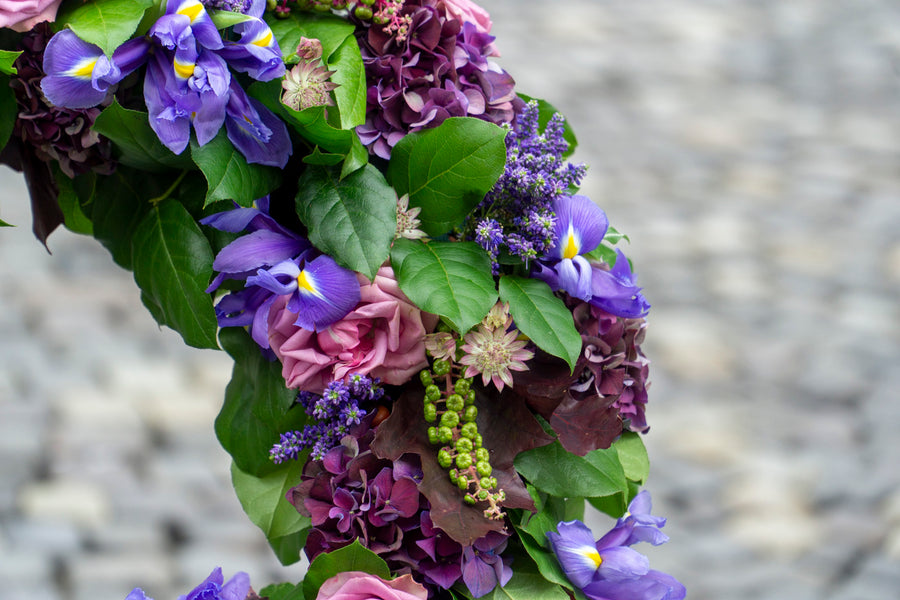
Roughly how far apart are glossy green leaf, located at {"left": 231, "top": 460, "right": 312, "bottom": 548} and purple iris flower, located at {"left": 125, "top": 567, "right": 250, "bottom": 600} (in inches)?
2.5

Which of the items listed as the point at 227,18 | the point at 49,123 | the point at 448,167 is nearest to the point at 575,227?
the point at 448,167

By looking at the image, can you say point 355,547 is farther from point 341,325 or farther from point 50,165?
point 50,165

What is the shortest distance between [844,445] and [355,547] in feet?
7.48

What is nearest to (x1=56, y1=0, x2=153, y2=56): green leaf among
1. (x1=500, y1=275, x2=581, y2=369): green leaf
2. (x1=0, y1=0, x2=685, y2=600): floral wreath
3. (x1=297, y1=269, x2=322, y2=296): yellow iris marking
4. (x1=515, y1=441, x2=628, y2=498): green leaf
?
(x1=0, y1=0, x2=685, y2=600): floral wreath

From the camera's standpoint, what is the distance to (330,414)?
76cm

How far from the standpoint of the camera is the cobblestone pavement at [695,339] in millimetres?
2301

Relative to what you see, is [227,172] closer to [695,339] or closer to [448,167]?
[448,167]

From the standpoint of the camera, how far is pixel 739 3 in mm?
4492

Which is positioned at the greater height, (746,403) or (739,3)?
(739,3)

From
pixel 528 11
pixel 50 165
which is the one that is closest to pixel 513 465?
pixel 50 165

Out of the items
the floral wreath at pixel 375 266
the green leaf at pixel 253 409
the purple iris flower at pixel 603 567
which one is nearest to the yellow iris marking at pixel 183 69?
the floral wreath at pixel 375 266

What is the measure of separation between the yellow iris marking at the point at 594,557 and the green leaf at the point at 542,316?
0.16 m

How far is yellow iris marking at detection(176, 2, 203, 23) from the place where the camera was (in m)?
0.70

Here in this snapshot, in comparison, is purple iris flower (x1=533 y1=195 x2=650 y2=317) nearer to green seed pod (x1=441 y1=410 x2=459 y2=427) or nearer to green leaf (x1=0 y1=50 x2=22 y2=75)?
green seed pod (x1=441 y1=410 x2=459 y2=427)
